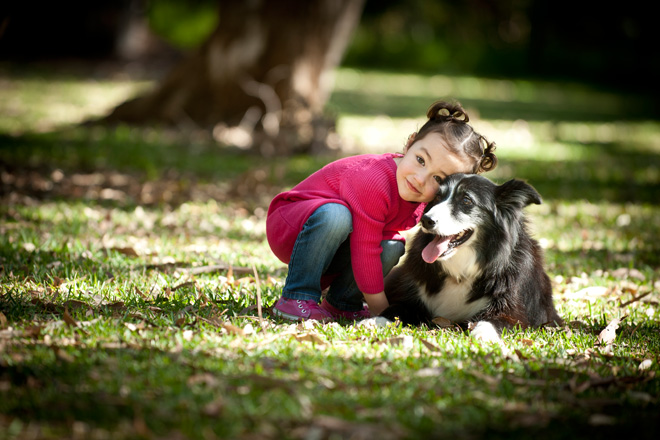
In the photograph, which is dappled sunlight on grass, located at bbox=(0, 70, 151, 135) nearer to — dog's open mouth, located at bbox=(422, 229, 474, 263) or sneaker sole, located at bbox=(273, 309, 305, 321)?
sneaker sole, located at bbox=(273, 309, 305, 321)

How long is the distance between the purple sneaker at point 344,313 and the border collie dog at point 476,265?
221 mm

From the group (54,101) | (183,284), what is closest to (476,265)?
(183,284)

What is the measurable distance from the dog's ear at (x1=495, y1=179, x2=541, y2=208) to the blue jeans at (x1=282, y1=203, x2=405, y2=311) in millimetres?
753

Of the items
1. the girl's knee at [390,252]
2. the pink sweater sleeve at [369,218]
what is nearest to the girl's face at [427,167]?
the pink sweater sleeve at [369,218]

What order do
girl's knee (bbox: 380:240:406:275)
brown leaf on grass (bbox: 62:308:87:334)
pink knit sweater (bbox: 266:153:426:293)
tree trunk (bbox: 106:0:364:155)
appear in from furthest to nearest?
tree trunk (bbox: 106:0:364:155), girl's knee (bbox: 380:240:406:275), pink knit sweater (bbox: 266:153:426:293), brown leaf on grass (bbox: 62:308:87:334)

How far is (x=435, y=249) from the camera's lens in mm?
3795

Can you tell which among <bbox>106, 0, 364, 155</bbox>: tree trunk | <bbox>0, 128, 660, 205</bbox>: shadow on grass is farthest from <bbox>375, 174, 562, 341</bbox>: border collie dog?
<bbox>106, 0, 364, 155</bbox>: tree trunk

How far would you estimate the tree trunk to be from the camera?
36.4 ft

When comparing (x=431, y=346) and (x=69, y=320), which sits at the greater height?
(x=431, y=346)

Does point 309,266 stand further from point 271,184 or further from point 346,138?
point 346,138

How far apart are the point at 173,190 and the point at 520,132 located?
9021 mm

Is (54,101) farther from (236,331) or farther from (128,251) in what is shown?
(236,331)

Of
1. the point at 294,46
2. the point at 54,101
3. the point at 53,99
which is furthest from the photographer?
the point at 53,99

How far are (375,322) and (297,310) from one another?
472mm
